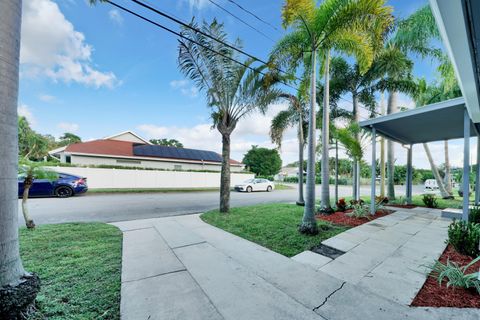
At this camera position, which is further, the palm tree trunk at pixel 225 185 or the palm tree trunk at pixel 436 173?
the palm tree trunk at pixel 436 173

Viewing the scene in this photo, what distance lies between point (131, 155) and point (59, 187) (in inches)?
340

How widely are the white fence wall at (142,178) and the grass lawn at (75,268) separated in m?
11.5

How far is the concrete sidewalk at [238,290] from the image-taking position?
2.07 meters

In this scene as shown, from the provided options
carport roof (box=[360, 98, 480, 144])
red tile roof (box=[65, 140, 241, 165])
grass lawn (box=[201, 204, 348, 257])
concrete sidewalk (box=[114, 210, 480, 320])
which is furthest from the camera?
red tile roof (box=[65, 140, 241, 165])

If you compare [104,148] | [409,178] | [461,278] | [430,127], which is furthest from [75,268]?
[104,148]

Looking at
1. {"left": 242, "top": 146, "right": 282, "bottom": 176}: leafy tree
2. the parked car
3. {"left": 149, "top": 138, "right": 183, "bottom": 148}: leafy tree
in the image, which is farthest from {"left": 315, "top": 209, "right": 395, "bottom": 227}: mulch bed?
{"left": 149, "top": 138, "right": 183, "bottom": 148}: leafy tree

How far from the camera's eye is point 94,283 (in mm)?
2576

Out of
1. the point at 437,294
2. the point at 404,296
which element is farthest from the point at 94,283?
the point at 437,294

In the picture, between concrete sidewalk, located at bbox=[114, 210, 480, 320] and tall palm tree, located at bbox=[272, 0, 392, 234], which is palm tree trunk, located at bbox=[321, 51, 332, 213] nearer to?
tall palm tree, located at bbox=[272, 0, 392, 234]

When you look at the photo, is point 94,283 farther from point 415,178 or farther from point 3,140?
point 415,178

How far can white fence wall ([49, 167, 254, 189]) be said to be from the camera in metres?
14.8

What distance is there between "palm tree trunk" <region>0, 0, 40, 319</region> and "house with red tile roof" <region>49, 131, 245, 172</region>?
636 inches

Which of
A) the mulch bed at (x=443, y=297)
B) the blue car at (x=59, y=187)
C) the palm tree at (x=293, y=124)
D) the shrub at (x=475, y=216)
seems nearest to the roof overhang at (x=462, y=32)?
the mulch bed at (x=443, y=297)

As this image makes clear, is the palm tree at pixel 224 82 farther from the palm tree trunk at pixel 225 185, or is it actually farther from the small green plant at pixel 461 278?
the small green plant at pixel 461 278
